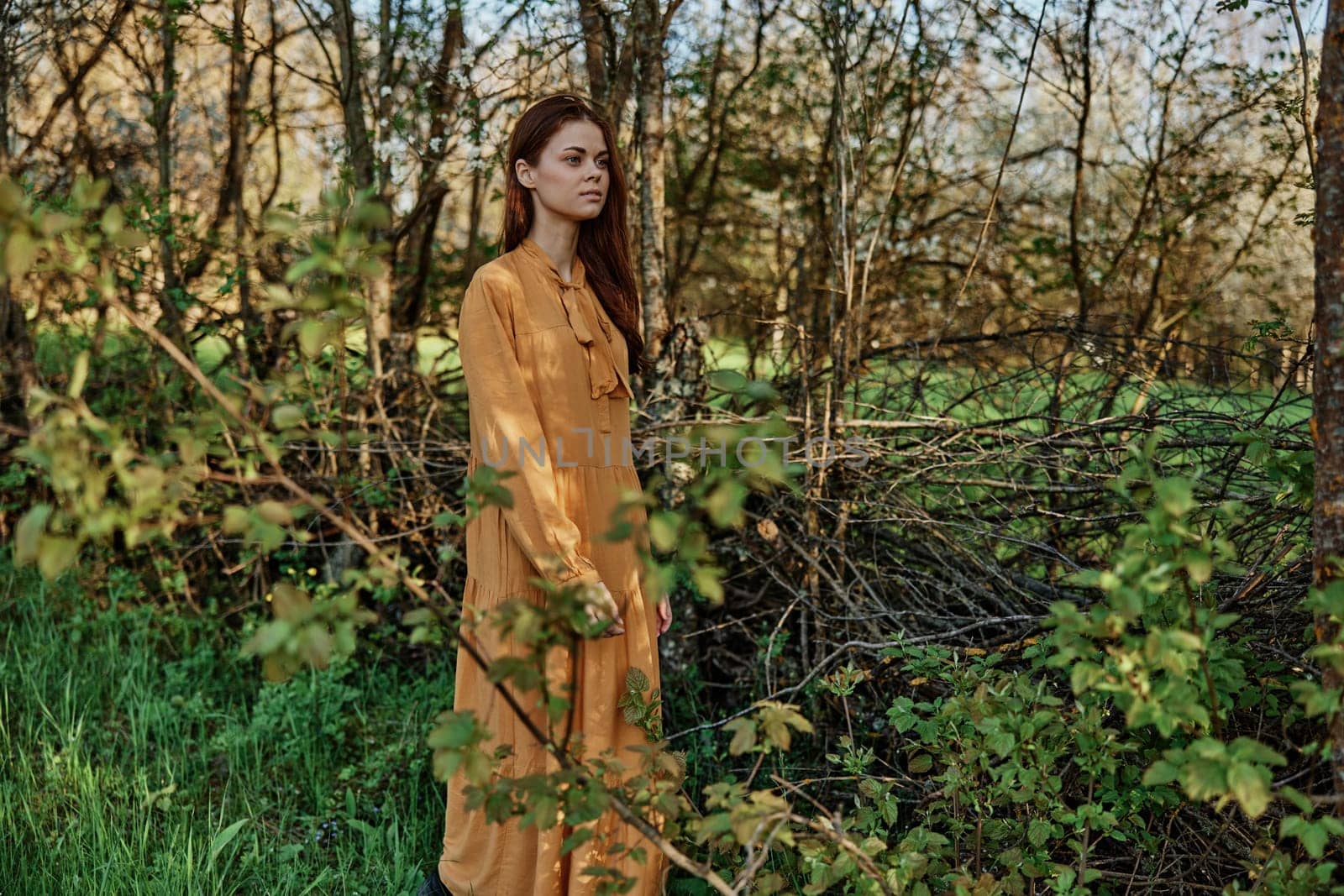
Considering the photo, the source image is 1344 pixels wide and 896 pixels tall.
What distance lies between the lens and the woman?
2.24m

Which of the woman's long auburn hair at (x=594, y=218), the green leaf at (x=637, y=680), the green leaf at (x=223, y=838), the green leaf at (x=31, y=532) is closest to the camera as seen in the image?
the green leaf at (x=31, y=532)

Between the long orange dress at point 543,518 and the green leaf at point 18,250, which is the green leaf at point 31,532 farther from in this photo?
the long orange dress at point 543,518

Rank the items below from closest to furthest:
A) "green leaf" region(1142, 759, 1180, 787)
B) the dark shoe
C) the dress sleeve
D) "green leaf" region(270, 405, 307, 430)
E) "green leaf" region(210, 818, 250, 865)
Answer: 1. "green leaf" region(270, 405, 307, 430)
2. "green leaf" region(1142, 759, 1180, 787)
3. the dress sleeve
4. the dark shoe
5. "green leaf" region(210, 818, 250, 865)

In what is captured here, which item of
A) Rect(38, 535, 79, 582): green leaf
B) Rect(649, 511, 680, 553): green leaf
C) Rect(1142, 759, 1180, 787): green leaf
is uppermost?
Rect(649, 511, 680, 553): green leaf

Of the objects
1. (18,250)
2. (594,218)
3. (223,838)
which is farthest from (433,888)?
(18,250)

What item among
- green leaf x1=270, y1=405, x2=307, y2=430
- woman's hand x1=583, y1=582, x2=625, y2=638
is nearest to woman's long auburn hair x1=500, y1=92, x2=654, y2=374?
woman's hand x1=583, y1=582, x2=625, y2=638

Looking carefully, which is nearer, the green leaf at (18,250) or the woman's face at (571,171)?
the green leaf at (18,250)

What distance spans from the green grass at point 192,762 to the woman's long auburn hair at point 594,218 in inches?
59.3

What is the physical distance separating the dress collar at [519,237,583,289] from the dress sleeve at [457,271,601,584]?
0.20 m

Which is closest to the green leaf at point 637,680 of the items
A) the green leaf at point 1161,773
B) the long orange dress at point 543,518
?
the long orange dress at point 543,518

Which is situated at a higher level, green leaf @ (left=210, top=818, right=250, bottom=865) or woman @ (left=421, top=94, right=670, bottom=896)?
woman @ (left=421, top=94, right=670, bottom=896)

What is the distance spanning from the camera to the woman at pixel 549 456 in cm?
224

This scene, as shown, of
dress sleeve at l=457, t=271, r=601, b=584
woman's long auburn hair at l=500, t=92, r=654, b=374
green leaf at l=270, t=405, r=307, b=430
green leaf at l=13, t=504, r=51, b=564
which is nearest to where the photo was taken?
green leaf at l=13, t=504, r=51, b=564

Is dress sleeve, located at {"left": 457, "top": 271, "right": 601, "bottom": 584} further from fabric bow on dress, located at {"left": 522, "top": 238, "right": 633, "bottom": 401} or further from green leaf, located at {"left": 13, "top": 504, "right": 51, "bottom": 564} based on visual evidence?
green leaf, located at {"left": 13, "top": 504, "right": 51, "bottom": 564}
